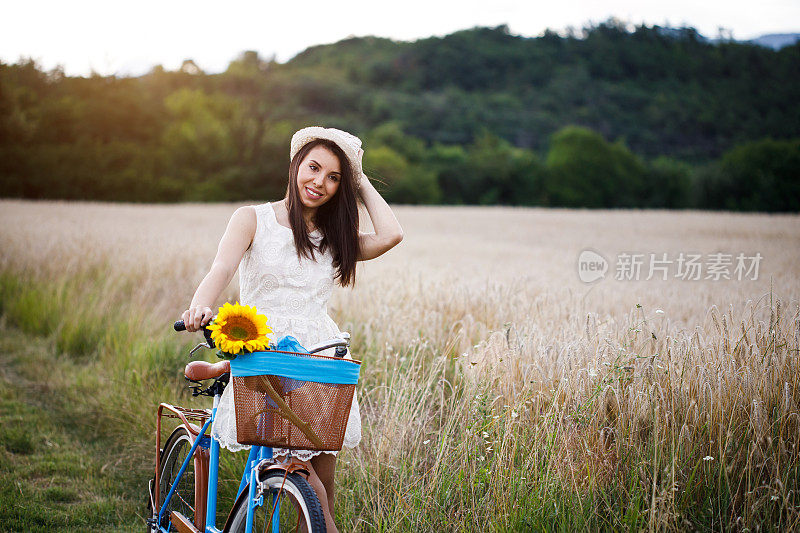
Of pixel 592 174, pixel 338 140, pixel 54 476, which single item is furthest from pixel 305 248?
pixel 592 174

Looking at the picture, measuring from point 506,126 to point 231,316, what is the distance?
76.7 metres

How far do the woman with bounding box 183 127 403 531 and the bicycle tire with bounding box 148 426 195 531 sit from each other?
1.82 feet

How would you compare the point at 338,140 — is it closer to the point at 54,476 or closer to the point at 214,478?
the point at 214,478

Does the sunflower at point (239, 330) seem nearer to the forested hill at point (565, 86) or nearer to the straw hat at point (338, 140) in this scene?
the straw hat at point (338, 140)

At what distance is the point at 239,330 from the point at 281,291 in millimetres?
665

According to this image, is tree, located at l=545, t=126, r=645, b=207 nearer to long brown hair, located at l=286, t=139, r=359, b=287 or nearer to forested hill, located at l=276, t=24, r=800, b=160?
forested hill, located at l=276, t=24, r=800, b=160

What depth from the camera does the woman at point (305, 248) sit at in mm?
2873

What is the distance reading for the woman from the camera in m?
2.87

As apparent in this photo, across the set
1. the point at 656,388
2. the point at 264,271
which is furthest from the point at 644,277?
the point at 264,271

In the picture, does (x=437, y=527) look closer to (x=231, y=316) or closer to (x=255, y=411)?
(x=255, y=411)

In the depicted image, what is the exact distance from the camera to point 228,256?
284cm

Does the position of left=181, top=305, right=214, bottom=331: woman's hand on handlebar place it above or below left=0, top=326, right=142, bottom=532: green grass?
above
